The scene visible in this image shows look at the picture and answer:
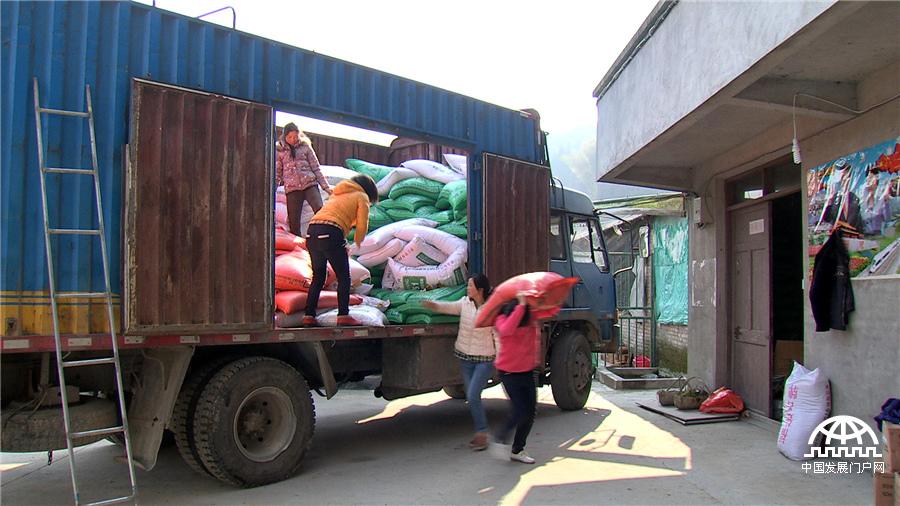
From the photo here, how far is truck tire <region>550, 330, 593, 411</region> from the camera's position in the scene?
322 inches

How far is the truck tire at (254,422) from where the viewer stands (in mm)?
4746

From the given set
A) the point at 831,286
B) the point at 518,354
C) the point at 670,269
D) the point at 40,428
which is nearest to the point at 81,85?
the point at 40,428

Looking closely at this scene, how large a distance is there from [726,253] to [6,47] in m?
7.61

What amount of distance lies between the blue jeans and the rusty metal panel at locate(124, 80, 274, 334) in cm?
207

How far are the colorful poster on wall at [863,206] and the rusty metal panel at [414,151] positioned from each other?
4327 mm

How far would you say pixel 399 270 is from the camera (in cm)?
675

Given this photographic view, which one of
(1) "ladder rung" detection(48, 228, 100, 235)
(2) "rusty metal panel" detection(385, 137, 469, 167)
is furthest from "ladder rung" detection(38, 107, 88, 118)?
(2) "rusty metal panel" detection(385, 137, 469, 167)

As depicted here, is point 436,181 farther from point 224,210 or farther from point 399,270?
point 224,210

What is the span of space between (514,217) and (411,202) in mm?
1191

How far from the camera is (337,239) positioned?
5.73m

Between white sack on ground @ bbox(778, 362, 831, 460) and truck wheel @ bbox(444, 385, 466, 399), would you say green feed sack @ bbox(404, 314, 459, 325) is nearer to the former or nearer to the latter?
truck wheel @ bbox(444, 385, 466, 399)

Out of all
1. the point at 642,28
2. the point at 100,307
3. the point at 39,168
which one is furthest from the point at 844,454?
the point at 39,168

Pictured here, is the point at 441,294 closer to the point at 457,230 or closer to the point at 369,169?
the point at 457,230

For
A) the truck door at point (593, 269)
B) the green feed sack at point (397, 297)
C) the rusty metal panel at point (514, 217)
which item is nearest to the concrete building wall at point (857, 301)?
the truck door at point (593, 269)
